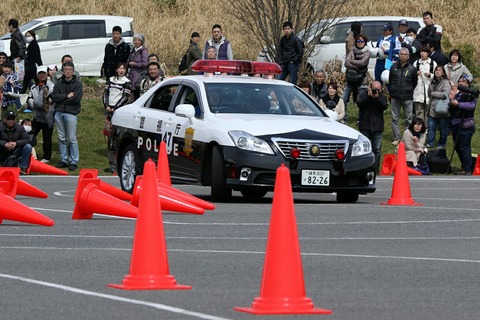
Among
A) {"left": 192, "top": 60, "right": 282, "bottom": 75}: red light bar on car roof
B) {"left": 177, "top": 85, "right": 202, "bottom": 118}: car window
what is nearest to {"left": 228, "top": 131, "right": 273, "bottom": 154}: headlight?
{"left": 177, "top": 85, "right": 202, "bottom": 118}: car window

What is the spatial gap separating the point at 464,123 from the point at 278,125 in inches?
375

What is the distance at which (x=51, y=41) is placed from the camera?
38031mm

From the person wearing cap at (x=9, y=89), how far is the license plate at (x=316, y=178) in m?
12.3

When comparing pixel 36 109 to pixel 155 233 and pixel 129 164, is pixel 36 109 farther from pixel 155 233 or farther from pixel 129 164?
pixel 155 233

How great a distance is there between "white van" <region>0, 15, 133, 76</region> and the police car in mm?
17459

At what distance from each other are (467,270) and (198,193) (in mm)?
9530

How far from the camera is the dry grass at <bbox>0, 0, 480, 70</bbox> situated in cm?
4531

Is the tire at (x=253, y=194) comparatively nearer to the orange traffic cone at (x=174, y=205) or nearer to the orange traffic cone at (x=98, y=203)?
the orange traffic cone at (x=174, y=205)

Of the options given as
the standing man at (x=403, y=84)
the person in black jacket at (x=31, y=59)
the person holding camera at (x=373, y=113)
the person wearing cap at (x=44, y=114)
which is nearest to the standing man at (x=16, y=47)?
the person in black jacket at (x=31, y=59)

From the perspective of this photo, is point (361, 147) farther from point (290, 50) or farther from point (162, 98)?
point (290, 50)

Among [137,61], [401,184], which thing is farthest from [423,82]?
[401,184]

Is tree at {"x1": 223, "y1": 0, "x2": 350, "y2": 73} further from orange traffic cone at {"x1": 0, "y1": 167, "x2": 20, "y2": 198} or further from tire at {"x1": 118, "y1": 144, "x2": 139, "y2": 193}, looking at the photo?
orange traffic cone at {"x1": 0, "y1": 167, "x2": 20, "y2": 198}

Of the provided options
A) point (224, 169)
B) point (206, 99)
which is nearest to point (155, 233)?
point (224, 169)

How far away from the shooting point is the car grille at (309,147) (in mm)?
17672
